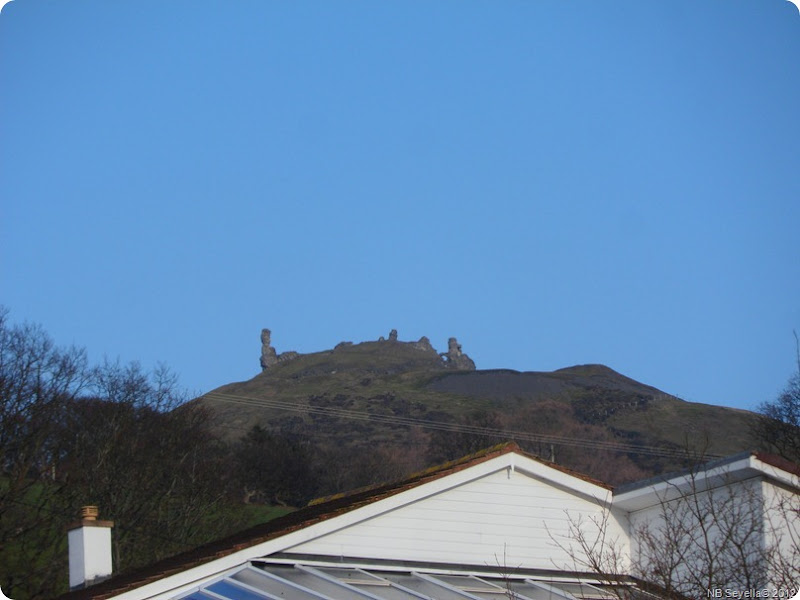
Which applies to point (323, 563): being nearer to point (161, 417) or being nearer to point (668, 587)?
point (668, 587)

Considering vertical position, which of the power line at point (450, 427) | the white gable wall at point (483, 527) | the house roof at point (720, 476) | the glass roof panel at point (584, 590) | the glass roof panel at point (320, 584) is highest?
the power line at point (450, 427)

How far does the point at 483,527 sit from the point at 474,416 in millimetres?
92561

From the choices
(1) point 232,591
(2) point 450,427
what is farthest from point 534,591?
(2) point 450,427

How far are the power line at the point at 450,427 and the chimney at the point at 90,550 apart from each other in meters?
62.8

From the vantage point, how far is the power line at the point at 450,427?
10031 centimetres

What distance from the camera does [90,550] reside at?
18.8 metres

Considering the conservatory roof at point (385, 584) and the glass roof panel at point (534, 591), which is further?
the glass roof panel at point (534, 591)

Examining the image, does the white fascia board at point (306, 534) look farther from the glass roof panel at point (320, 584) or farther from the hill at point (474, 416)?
the hill at point (474, 416)

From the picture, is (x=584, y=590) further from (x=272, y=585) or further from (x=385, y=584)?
(x=272, y=585)

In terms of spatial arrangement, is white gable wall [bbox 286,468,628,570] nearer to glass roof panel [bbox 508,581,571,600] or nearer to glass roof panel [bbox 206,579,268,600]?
glass roof panel [bbox 508,581,571,600]

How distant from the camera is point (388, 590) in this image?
15.6 m

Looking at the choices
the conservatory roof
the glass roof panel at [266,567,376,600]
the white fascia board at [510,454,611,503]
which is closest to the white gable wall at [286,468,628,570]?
the white fascia board at [510,454,611,503]

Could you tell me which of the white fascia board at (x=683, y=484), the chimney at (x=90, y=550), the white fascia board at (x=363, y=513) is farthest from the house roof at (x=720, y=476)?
the chimney at (x=90, y=550)

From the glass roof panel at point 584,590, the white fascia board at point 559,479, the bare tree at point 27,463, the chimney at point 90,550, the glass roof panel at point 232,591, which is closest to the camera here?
the glass roof panel at point 232,591
